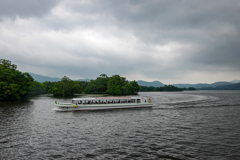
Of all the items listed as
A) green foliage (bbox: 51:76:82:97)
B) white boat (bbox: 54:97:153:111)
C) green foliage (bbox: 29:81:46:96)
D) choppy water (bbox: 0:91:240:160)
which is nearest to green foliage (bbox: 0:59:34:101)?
green foliage (bbox: 29:81:46:96)

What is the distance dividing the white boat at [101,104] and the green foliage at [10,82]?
1553 inches

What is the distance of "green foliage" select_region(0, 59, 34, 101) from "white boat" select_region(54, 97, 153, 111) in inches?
1553

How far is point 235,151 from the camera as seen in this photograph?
18.0 m

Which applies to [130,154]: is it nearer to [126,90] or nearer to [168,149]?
[168,149]

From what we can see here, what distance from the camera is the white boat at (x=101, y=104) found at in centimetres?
4972

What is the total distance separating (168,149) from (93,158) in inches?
348

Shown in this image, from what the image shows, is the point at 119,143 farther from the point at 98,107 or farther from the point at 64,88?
the point at 64,88

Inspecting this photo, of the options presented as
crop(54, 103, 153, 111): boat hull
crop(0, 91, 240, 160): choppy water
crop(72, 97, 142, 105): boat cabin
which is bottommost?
crop(0, 91, 240, 160): choppy water

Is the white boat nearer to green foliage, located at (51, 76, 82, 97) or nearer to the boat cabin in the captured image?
the boat cabin

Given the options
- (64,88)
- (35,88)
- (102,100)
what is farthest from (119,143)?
(35,88)

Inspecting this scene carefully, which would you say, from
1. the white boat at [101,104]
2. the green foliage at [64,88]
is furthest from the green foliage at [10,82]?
the green foliage at [64,88]

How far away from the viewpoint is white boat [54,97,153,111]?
163ft

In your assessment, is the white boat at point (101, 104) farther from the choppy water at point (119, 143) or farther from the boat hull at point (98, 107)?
the choppy water at point (119, 143)

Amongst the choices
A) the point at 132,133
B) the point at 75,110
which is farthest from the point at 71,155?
the point at 75,110
